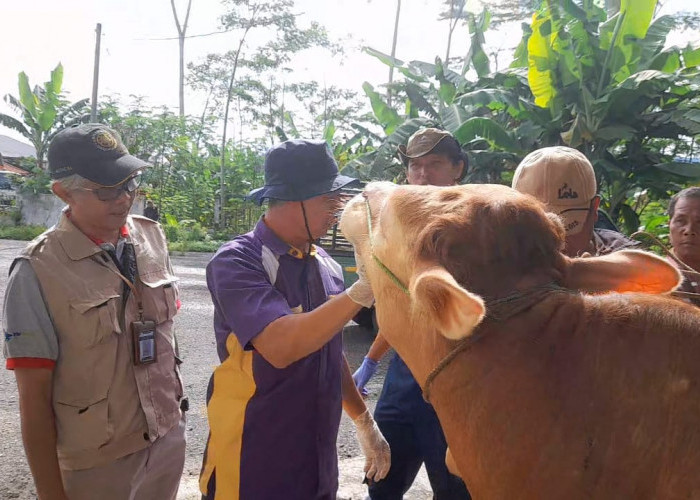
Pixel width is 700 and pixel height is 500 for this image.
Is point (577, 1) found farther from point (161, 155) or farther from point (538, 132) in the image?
point (161, 155)

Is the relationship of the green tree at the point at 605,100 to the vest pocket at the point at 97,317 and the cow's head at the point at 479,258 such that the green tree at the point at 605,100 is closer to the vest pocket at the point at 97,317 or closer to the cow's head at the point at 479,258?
the vest pocket at the point at 97,317

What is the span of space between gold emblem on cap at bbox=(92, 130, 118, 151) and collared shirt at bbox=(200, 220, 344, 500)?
77cm

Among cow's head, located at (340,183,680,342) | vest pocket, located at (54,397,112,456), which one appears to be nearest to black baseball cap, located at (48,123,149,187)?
vest pocket, located at (54,397,112,456)

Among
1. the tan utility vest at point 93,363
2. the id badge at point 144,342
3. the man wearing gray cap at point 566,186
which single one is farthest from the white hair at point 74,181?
the man wearing gray cap at point 566,186

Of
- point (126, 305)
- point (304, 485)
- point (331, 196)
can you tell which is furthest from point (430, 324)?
point (126, 305)

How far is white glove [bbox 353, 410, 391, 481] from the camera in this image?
7.61 feet

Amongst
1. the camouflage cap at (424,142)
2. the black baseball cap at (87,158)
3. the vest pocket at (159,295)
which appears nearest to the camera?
the black baseball cap at (87,158)

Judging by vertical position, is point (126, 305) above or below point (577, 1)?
below

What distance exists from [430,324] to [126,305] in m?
1.59

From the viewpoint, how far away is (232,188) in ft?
78.5

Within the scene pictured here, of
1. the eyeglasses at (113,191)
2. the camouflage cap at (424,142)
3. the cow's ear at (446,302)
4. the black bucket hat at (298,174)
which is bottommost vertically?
the cow's ear at (446,302)

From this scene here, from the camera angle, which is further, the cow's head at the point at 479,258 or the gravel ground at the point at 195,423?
the gravel ground at the point at 195,423

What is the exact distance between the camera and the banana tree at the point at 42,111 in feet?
64.4

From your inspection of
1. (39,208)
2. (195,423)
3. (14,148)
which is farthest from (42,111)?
(14,148)
